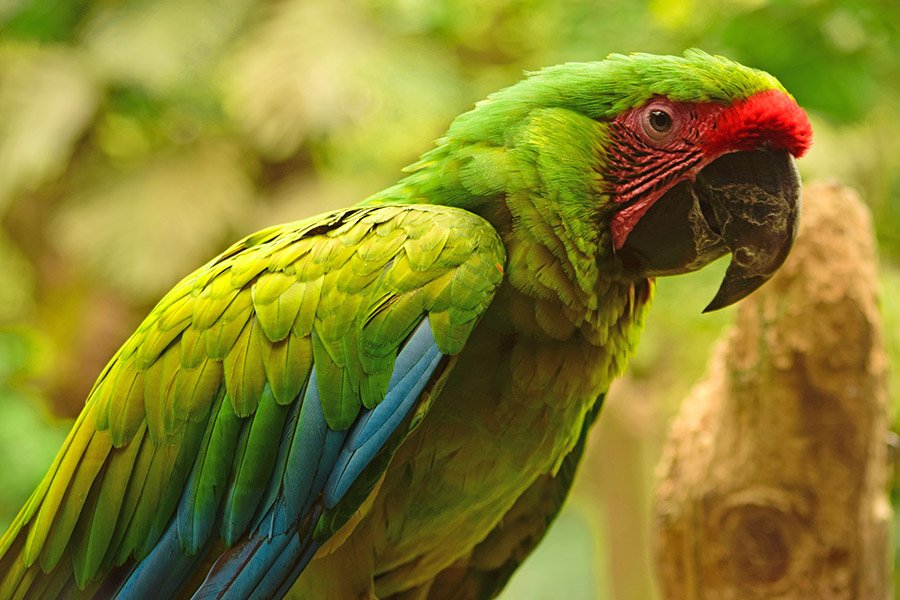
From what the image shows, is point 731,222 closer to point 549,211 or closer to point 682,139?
point 682,139

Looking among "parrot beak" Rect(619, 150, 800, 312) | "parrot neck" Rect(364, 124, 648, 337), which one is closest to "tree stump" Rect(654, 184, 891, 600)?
"parrot beak" Rect(619, 150, 800, 312)

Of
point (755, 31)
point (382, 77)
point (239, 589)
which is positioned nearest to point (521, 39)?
point (382, 77)

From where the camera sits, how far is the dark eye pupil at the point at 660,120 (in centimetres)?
140

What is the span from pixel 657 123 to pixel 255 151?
2719 mm

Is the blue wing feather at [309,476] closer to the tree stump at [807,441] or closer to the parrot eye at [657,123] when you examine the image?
the parrot eye at [657,123]

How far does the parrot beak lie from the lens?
137 centimetres

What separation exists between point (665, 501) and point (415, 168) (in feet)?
2.71

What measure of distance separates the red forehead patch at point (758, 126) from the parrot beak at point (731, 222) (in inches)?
0.7

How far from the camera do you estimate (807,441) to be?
5.96ft

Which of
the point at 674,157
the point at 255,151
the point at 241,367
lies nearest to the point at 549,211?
the point at 674,157

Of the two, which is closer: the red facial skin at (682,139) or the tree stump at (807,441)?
the red facial skin at (682,139)

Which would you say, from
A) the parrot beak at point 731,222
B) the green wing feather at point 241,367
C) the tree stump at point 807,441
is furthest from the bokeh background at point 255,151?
the green wing feather at point 241,367

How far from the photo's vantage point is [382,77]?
10.8 ft

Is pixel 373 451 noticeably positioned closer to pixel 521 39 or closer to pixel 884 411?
pixel 884 411
